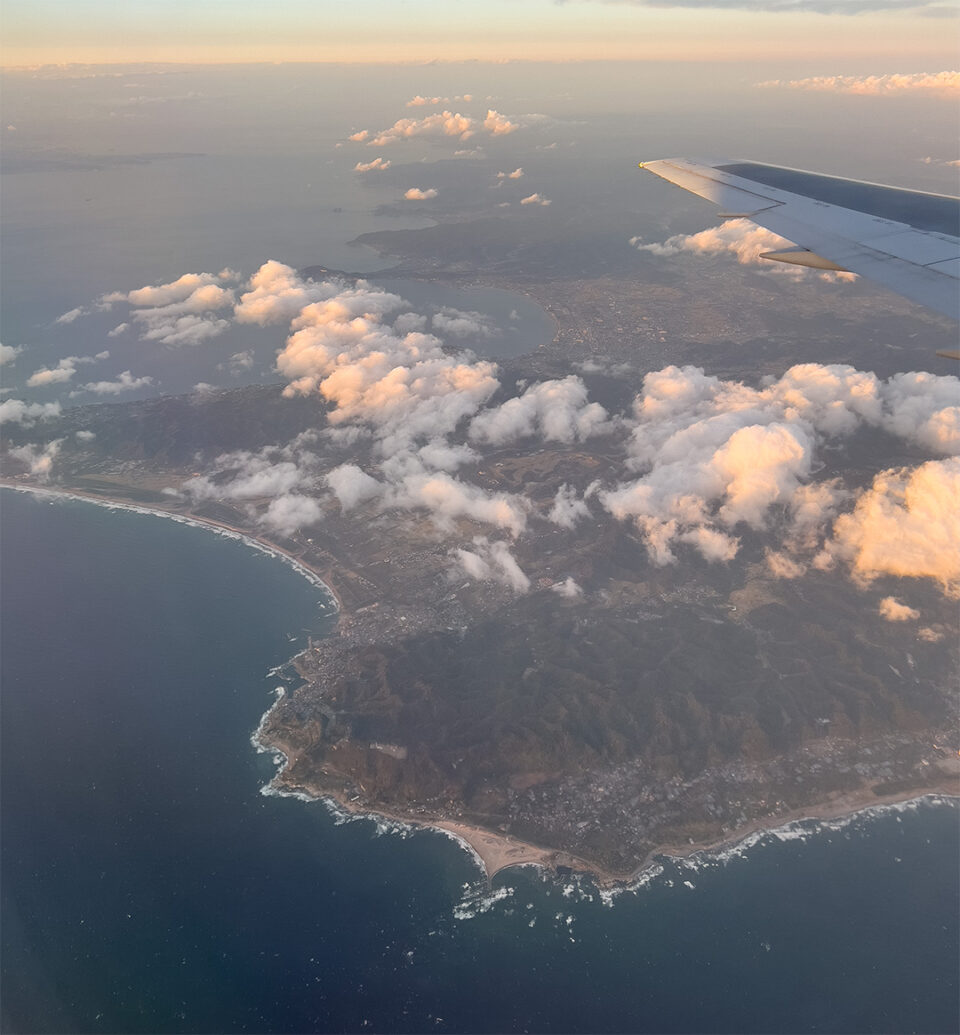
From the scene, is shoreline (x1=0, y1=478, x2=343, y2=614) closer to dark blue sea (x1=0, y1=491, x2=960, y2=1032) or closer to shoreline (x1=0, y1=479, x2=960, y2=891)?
shoreline (x1=0, y1=479, x2=960, y2=891)

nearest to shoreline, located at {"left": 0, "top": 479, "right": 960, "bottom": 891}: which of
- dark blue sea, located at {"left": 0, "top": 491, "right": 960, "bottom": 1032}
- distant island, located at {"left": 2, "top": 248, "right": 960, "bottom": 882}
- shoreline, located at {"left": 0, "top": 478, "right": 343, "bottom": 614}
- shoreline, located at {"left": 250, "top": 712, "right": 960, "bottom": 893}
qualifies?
shoreline, located at {"left": 250, "top": 712, "right": 960, "bottom": 893}

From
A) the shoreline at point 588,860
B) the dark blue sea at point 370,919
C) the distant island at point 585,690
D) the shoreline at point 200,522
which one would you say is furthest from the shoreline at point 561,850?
the shoreline at point 200,522

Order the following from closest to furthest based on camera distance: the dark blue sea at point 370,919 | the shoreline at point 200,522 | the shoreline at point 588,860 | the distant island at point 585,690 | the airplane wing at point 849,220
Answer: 1. the airplane wing at point 849,220
2. the dark blue sea at point 370,919
3. the shoreline at point 588,860
4. the distant island at point 585,690
5. the shoreline at point 200,522

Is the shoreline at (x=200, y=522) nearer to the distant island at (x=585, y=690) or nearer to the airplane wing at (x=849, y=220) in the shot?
the distant island at (x=585, y=690)

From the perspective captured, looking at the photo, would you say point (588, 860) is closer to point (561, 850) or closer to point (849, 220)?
point (561, 850)

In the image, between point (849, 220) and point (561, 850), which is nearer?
point (849, 220)

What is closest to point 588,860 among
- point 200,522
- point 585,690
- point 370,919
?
point 370,919
